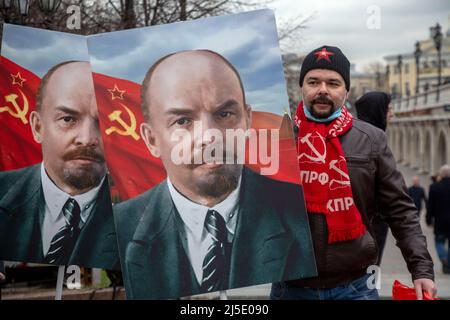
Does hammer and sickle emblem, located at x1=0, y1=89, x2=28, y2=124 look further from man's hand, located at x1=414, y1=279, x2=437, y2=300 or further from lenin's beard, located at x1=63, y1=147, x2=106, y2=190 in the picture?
man's hand, located at x1=414, y1=279, x2=437, y2=300

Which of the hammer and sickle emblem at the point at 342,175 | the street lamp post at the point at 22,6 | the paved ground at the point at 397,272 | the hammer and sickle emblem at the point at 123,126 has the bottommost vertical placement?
the paved ground at the point at 397,272

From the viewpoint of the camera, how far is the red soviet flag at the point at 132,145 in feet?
12.4

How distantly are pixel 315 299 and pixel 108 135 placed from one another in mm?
1211

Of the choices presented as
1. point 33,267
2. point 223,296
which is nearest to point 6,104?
point 223,296

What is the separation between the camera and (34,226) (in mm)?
4551

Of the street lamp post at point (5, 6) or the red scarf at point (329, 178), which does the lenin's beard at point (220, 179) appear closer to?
the red scarf at point (329, 178)

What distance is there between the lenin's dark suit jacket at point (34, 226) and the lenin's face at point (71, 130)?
12 centimetres

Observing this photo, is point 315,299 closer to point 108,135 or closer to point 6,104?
point 108,135

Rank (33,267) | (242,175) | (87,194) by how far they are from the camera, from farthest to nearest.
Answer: (33,267)
(87,194)
(242,175)

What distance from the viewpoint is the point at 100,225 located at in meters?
4.44

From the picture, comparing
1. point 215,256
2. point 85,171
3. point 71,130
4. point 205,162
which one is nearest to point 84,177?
point 85,171

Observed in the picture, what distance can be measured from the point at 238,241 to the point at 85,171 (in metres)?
1.07

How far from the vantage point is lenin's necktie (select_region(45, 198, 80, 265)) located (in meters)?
4.43

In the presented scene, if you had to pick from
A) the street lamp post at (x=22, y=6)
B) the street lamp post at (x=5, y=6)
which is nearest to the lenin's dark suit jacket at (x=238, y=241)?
the street lamp post at (x=22, y=6)
